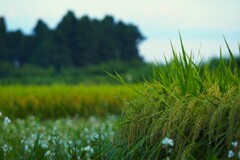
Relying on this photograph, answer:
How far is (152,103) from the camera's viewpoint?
4.28 meters

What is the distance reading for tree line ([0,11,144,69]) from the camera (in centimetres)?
3247

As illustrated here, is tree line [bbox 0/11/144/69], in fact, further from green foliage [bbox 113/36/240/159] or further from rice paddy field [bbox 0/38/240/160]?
green foliage [bbox 113/36/240/159]

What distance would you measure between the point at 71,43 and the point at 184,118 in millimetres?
29654

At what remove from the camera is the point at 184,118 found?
385 centimetres

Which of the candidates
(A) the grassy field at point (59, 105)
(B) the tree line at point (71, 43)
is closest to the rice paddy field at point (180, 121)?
(A) the grassy field at point (59, 105)

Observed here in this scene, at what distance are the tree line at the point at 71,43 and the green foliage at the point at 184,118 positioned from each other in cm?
2788

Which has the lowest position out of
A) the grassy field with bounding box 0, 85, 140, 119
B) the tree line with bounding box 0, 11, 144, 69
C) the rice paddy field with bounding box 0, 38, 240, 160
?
the grassy field with bounding box 0, 85, 140, 119

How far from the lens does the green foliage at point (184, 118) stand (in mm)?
3752

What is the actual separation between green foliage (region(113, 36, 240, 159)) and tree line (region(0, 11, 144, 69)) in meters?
27.9

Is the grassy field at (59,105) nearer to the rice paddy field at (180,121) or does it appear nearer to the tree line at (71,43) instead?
the rice paddy field at (180,121)

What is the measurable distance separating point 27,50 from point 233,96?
103 feet

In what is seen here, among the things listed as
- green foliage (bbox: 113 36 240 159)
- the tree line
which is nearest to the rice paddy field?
green foliage (bbox: 113 36 240 159)

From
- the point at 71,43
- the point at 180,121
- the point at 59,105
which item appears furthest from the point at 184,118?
the point at 71,43

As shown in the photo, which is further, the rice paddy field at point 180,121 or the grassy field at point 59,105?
the grassy field at point 59,105
